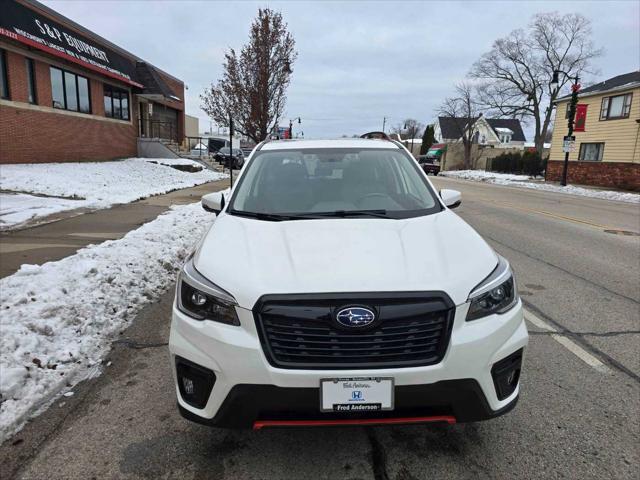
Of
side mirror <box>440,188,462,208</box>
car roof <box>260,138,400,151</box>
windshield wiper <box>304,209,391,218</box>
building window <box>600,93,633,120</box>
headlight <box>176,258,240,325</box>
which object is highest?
building window <box>600,93,633,120</box>

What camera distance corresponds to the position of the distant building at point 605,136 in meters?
27.5

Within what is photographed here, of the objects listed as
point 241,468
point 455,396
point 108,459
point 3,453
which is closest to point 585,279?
point 455,396

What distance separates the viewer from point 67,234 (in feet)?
27.3

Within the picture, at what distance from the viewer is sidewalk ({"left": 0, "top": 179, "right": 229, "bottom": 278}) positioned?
21.3ft

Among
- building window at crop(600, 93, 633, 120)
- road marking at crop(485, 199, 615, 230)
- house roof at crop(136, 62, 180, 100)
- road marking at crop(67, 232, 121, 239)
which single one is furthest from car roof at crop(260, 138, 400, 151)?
building window at crop(600, 93, 633, 120)

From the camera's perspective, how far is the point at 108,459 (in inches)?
104

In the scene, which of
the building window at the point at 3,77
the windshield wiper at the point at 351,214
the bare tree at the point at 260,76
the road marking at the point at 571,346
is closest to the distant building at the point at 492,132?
the bare tree at the point at 260,76

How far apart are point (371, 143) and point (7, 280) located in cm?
400

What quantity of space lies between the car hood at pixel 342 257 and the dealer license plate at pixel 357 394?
1.44ft

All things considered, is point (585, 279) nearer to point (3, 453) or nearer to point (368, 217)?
point (368, 217)

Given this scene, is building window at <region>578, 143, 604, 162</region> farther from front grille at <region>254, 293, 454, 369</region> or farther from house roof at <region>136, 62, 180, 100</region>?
front grille at <region>254, 293, 454, 369</region>

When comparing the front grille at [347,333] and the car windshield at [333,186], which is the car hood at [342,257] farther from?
the car windshield at [333,186]

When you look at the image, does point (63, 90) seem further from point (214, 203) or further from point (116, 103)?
point (214, 203)

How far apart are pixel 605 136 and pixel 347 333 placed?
33.5 metres
